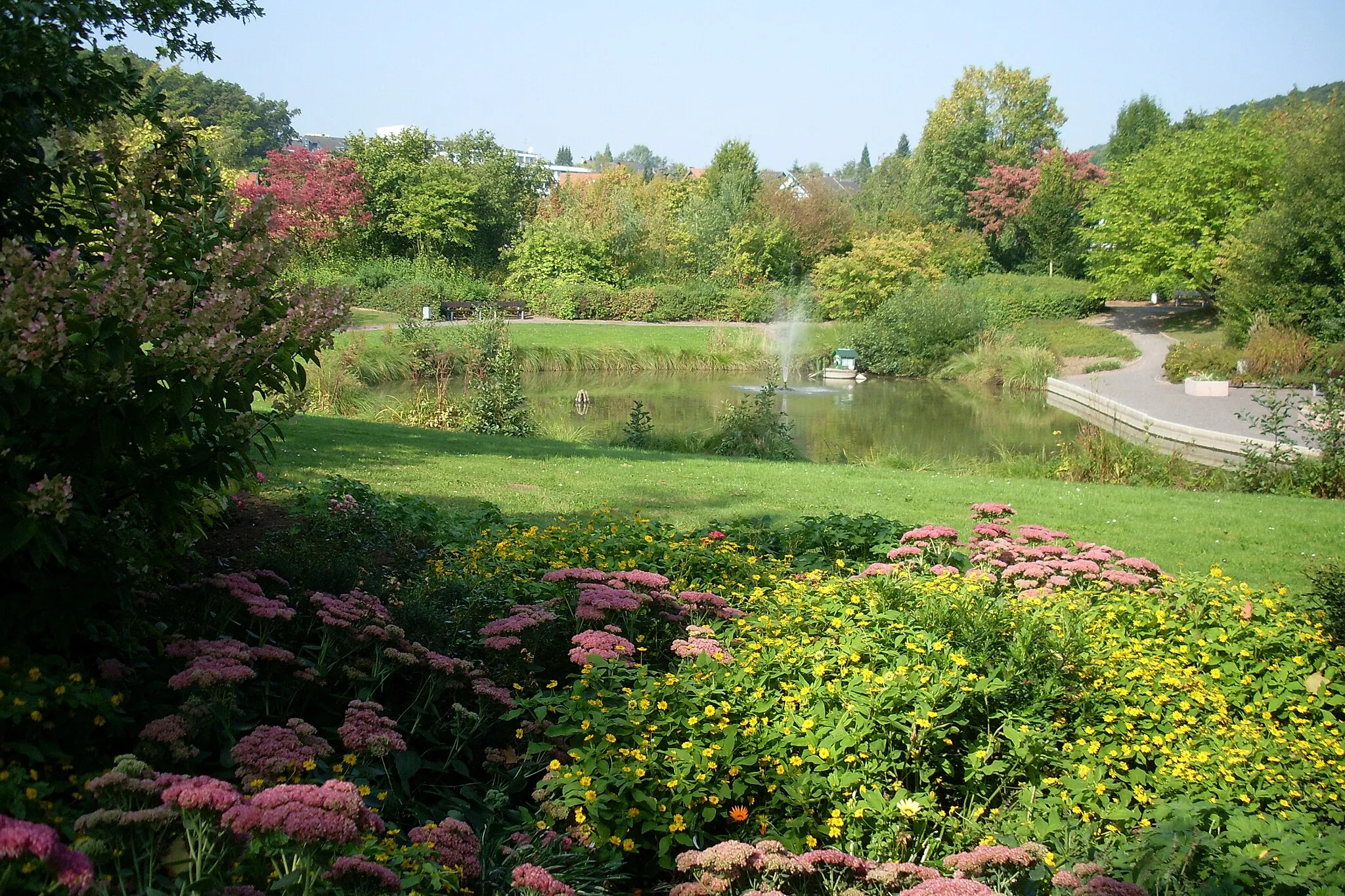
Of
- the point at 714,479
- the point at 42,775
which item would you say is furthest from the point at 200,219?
the point at 714,479

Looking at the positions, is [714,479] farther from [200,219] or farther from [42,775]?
[42,775]

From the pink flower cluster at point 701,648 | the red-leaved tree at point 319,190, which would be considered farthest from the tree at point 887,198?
the pink flower cluster at point 701,648

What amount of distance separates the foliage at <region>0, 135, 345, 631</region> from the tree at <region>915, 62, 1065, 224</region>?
5250cm

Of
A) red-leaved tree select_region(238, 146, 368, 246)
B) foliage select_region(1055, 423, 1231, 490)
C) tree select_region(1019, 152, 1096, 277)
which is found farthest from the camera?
tree select_region(1019, 152, 1096, 277)

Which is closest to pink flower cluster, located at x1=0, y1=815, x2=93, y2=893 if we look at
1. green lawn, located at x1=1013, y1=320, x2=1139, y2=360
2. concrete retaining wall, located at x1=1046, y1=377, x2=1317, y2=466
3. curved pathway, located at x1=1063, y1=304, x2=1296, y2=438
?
concrete retaining wall, located at x1=1046, y1=377, x2=1317, y2=466

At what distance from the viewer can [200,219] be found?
3641 mm

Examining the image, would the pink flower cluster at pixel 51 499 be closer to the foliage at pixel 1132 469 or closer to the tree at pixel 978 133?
the foliage at pixel 1132 469

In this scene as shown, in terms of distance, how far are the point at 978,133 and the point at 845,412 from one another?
39855mm

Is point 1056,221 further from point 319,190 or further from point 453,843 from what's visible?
point 453,843

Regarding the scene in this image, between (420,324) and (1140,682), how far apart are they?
72.4 feet

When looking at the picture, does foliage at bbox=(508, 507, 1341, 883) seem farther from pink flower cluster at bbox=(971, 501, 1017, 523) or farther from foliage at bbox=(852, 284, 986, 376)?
foliage at bbox=(852, 284, 986, 376)

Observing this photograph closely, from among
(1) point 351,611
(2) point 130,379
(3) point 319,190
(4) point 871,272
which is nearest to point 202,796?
(2) point 130,379

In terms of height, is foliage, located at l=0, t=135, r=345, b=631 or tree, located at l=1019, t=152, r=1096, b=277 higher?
tree, located at l=1019, t=152, r=1096, b=277

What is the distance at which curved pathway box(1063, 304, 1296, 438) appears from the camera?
1867 centimetres
